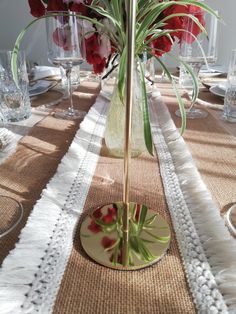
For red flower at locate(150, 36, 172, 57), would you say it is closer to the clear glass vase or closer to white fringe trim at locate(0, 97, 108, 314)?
the clear glass vase

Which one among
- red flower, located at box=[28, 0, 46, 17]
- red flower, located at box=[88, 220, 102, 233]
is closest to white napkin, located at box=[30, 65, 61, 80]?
red flower, located at box=[28, 0, 46, 17]

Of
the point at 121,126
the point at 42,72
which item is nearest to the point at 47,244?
the point at 121,126

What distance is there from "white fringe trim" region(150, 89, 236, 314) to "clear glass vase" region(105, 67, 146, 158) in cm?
4

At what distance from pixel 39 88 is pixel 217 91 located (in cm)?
47

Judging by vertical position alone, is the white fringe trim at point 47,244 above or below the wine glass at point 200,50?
Answer: below

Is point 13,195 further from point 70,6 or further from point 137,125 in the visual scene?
point 70,6

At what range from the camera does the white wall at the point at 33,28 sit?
6.23 ft

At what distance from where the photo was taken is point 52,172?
44 centimetres

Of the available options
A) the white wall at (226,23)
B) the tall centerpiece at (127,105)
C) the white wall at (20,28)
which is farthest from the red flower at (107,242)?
the white wall at (20,28)

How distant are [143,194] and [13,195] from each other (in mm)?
166

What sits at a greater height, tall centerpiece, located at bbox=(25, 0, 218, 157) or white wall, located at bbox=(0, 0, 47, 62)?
white wall, located at bbox=(0, 0, 47, 62)

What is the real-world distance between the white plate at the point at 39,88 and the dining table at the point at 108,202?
169 mm

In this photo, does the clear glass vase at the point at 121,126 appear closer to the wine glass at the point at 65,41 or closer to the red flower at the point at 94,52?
the red flower at the point at 94,52

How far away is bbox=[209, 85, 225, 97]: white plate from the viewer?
2.53 feet
